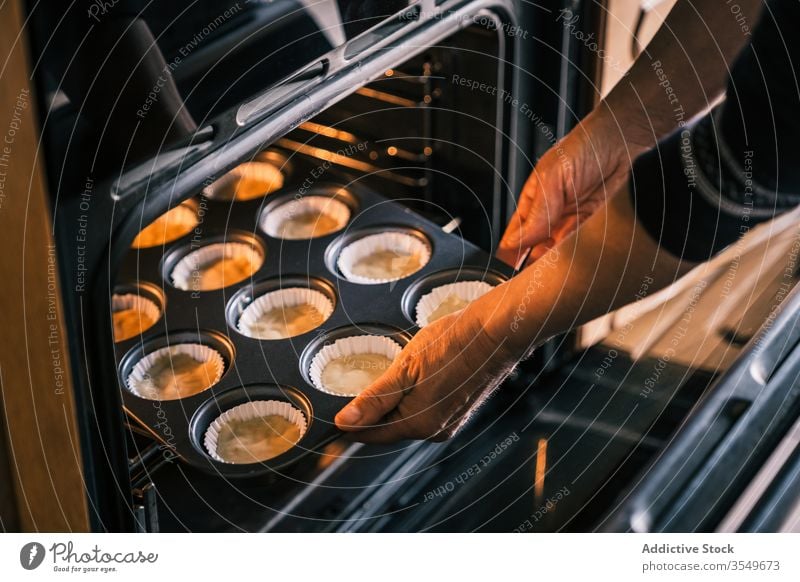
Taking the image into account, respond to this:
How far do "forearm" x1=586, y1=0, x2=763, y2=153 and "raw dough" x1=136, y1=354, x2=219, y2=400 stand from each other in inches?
16.1

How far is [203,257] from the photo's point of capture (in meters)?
0.98

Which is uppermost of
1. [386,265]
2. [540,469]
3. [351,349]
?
[386,265]

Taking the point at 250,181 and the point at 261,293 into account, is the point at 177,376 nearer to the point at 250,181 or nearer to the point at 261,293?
the point at 261,293

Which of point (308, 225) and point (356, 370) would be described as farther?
point (308, 225)

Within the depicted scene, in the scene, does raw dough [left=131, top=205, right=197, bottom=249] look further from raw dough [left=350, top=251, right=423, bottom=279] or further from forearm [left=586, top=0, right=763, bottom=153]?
forearm [left=586, top=0, right=763, bottom=153]

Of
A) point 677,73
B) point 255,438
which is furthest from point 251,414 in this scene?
point 677,73

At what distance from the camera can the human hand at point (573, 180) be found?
931mm

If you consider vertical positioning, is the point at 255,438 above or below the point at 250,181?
below

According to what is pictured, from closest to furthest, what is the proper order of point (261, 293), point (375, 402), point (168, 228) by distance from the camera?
point (375, 402) < point (261, 293) < point (168, 228)

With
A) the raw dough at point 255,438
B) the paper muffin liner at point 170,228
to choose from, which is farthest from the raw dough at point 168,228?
the raw dough at point 255,438

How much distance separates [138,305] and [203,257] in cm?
8

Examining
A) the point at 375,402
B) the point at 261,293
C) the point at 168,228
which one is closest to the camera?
the point at 375,402
